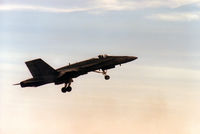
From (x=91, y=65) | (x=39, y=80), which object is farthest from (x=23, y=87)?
(x=91, y=65)

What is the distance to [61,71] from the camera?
385 feet

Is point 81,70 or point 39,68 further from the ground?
point 39,68

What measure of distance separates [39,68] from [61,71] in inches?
141

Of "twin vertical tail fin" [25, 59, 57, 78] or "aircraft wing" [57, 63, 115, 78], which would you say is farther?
"twin vertical tail fin" [25, 59, 57, 78]

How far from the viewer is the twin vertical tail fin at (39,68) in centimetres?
11575

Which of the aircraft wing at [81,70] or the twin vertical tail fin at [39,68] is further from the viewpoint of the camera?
the twin vertical tail fin at [39,68]

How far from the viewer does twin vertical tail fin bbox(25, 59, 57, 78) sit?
11575 cm

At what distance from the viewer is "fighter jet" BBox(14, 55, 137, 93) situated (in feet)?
380

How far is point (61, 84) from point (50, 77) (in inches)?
102

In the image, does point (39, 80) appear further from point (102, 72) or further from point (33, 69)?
point (102, 72)

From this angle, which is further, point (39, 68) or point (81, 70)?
point (81, 70)

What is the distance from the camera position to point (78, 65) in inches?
4658

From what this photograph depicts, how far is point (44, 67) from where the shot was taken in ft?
380

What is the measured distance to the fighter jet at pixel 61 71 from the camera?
380 feet
